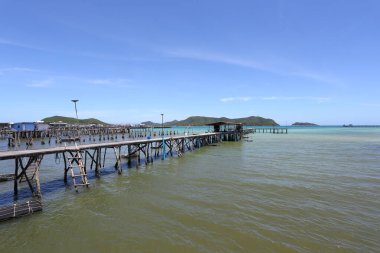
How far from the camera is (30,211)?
12594 millimetres

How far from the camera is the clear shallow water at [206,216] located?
31.6 feet

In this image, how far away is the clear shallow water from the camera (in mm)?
9641

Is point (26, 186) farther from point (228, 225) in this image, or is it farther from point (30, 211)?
point (228, 225)

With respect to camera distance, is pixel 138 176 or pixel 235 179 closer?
pixel 235 179

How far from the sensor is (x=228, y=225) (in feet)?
36.7

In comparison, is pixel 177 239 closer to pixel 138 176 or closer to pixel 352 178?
pixel 138 176

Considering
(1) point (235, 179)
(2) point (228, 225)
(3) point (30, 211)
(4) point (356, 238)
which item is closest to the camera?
(4) point (356, 238)

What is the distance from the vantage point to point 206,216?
12289mm

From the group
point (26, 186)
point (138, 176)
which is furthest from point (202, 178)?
point (26, 186)

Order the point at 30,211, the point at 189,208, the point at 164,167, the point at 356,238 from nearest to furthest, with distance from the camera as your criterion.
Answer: the point at 356,238, the point at 30,211, the point at 189,208, the point at 164,167

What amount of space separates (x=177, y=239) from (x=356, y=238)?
713 centimetres

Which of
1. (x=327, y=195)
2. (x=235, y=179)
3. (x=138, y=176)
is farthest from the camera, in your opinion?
(x=138, y=176)

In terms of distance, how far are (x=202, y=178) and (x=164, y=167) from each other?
6508mm

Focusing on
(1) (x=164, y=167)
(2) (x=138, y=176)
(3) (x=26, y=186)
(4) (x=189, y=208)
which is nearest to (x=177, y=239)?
(4) (x=189, y=208)
